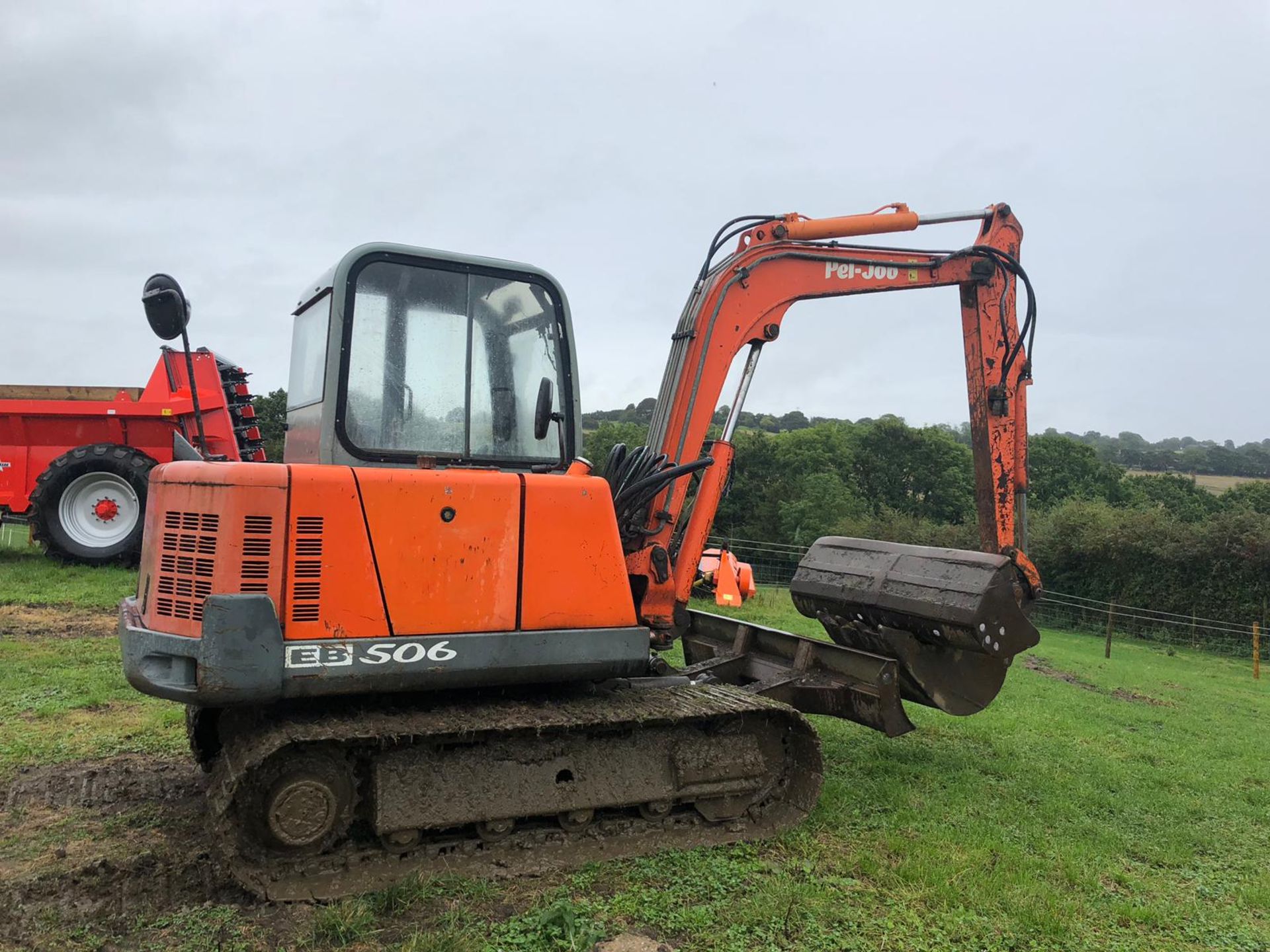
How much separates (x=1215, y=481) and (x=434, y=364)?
189ft

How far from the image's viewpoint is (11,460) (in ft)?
43.2

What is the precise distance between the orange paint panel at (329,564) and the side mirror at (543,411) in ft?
3.06

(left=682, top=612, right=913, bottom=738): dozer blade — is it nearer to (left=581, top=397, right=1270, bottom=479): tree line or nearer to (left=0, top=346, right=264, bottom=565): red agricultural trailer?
(left=0, top=346, right=264, bottom=565): red agricultural trailer

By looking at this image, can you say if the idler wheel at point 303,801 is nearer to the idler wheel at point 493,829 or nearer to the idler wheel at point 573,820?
the idler wheel at point 493,829

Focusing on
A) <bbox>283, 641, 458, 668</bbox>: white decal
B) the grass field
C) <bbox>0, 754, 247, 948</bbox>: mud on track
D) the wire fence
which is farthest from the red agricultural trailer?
the wire fence

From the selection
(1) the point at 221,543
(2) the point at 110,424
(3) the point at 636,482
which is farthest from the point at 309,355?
(2) the point at 110,424

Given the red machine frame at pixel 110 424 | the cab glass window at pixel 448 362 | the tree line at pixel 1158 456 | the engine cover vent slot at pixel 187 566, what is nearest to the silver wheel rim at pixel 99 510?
the red machine frame at pixel 110 424

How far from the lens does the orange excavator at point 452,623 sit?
160 inches

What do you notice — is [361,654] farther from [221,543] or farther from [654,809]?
[654,809]

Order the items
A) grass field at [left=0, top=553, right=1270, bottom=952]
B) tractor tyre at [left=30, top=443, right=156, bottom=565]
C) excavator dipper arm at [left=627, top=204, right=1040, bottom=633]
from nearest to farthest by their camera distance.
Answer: grass field at [left=0, top=553, right=1270, bottom=952], excavator dipper arm at [left=627, top=204, right=1040, bottom=633], tractor tyre at [left=30, top=443, right=156, bottom=565]

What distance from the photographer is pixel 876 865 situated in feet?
15.3

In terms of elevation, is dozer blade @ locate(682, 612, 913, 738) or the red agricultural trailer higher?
the red agricultural trailer

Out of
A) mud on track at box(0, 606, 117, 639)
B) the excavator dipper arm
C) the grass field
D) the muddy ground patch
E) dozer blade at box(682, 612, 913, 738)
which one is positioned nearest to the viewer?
the grass field

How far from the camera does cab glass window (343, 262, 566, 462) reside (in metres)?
4.54
